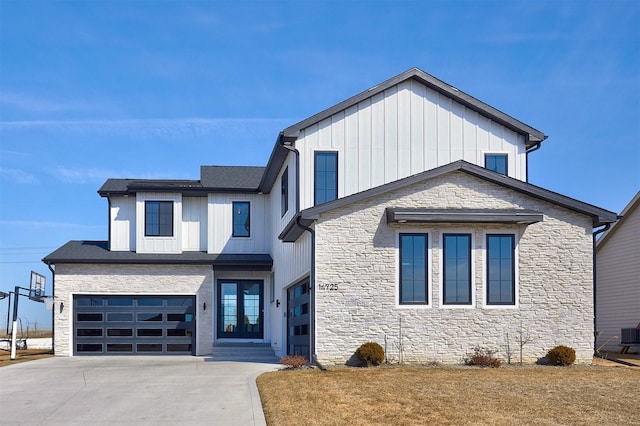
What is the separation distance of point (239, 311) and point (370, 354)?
11.1 m

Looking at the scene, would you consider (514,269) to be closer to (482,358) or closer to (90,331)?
(482,358)

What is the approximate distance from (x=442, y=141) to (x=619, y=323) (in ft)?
35.7

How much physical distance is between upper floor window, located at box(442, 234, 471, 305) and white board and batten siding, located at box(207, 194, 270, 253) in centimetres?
1078

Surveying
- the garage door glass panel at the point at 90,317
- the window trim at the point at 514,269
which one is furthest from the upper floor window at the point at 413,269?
the garage door glass panel at the point at 90,317

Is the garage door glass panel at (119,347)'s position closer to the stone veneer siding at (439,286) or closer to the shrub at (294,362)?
the shrub at (294,362)

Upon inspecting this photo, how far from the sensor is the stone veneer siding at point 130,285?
85.5ft

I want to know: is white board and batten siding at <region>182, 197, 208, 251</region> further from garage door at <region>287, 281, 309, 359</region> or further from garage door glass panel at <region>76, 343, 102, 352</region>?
garage door at <region>287, 281, 309, 359</region>

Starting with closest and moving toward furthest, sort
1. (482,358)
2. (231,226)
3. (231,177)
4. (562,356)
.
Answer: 1. (482,358)
2. (562,356)
3. (231,226)
4. (231,177)

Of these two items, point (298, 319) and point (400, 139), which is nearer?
point (298, 319)

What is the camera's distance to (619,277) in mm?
27172

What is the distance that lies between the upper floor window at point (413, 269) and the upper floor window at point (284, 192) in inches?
210

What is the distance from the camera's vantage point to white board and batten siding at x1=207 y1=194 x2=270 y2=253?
27.7 meters

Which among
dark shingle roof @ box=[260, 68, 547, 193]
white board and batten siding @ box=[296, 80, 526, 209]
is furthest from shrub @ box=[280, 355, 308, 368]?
dark shingle roof @ box=[260, 68, 547, 193]

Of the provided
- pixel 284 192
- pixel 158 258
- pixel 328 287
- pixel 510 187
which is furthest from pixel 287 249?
pixel 510 187
